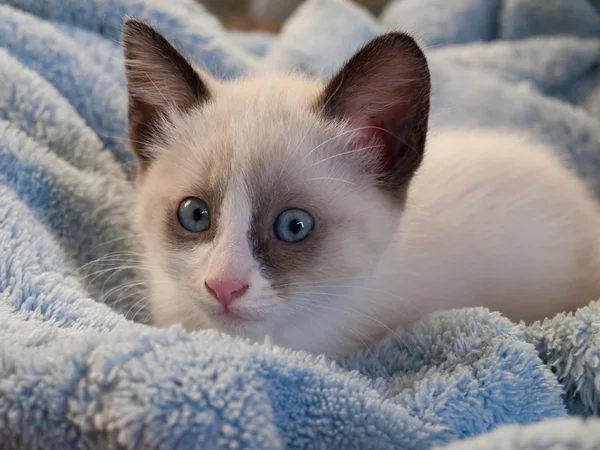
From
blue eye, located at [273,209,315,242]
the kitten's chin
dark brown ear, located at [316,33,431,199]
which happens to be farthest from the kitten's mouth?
dark brown ear, located at [316,33,431,199]

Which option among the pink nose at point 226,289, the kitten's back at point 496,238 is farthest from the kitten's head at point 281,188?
the kitten's back at point 496,238

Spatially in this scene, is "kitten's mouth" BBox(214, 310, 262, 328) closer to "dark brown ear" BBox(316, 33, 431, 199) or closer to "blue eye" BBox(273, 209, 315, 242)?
"blue eye" BBox(273, 209, 315, 242)

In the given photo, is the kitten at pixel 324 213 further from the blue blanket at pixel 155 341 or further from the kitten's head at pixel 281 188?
the blue blanket at pixel 155 341

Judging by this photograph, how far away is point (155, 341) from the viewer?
2.65 feet

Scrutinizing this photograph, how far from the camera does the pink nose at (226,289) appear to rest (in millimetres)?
913

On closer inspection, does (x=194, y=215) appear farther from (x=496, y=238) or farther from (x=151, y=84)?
(x=496, y=238)

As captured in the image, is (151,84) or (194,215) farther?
(151,84)

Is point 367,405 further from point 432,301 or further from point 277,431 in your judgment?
point 432,301

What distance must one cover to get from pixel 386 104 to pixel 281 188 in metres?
0.25

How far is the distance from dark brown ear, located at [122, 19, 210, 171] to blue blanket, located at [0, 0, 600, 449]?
0.25 meters

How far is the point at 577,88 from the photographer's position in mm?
2275

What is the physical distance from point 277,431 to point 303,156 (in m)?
0.46

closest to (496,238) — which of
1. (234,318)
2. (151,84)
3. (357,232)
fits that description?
(357,232)

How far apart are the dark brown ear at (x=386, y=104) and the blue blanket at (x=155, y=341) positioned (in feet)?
0.98
